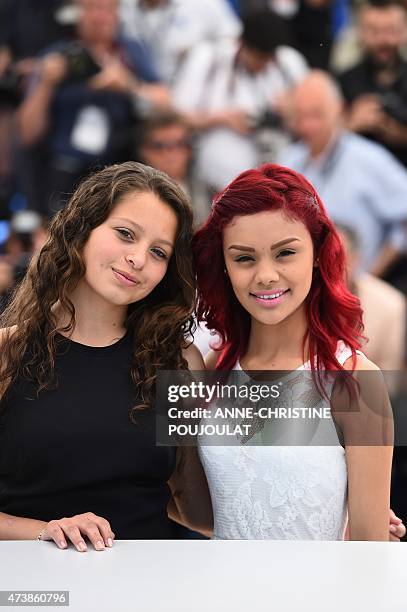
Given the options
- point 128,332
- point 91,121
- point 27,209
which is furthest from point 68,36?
point 128,332

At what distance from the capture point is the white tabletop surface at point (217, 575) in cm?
122

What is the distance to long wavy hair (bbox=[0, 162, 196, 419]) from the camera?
166cm

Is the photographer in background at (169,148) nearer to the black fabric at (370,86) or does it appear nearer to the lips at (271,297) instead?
the black fabric at (370,86)

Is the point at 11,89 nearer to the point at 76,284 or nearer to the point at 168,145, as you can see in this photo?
the point at 168,145

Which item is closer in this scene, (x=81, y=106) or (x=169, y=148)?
(x=169, y=148)

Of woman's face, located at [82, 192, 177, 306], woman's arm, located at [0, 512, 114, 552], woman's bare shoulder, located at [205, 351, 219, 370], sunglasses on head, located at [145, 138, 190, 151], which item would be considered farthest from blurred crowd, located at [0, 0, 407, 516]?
woman's arm, located at [0, 512, 114, 552]

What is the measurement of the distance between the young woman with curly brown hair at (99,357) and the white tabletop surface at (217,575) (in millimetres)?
130

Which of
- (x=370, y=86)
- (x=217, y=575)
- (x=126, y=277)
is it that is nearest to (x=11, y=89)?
(x=370, y=86)

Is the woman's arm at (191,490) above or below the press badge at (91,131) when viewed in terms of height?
below

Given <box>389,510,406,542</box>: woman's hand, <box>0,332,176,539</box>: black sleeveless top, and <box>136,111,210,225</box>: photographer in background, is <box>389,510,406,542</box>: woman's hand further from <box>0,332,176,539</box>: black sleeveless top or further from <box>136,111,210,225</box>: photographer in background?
<box>136,111,210,225</box>: photographer in background

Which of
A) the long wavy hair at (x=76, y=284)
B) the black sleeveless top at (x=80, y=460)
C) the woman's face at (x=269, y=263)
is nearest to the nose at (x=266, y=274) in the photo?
the woman's face at (x=269, y=263)

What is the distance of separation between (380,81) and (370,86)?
0.05m

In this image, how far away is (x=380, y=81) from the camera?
163 inches

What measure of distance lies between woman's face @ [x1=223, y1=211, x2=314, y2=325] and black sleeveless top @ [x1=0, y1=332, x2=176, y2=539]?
26 cm
